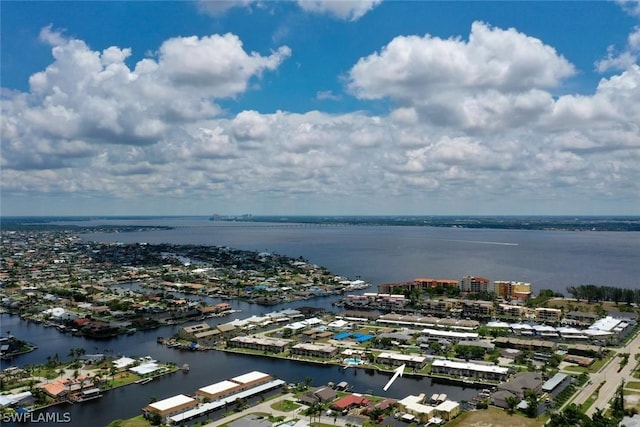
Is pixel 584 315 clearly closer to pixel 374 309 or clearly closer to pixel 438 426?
pixel 374 309

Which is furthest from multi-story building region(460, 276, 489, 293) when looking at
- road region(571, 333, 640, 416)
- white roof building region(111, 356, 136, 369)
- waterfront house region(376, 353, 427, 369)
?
white roof building region(111, 356, 136, 369)

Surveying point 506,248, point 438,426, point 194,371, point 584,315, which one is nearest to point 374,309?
point 584,315

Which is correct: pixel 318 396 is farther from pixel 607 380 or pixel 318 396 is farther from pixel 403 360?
pixel 607 380

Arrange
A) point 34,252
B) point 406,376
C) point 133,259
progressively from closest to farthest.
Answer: point 406,376 → point 133,259 → point 34,252

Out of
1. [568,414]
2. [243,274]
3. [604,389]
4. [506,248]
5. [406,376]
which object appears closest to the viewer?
[568,414]

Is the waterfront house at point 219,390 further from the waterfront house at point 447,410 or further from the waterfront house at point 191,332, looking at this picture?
the waterfront house at point 191,332

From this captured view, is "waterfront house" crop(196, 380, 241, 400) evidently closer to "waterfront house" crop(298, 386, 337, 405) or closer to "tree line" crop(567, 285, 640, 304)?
"waterfront house" crop(298, 386, 337, 405)

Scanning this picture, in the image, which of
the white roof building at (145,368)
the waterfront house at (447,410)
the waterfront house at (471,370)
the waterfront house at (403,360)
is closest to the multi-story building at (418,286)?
the waterfront house at (403,360)
